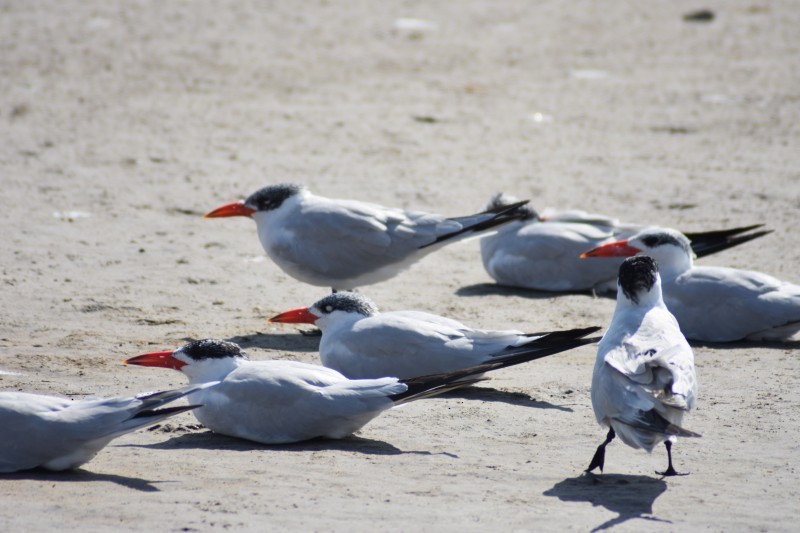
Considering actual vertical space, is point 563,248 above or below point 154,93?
below

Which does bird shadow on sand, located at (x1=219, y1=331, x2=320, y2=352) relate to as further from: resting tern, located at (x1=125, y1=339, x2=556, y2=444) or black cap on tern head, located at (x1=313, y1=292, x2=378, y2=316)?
resting tern, located at (x1=125, y1=339, x2=556, y2=444)

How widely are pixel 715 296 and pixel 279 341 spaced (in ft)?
8.75

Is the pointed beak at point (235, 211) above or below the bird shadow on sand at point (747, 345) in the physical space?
above

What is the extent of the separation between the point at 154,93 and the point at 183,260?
180 inches

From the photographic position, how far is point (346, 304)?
6109 millimetres

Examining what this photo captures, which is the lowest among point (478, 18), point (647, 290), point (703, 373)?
point (703, 373)

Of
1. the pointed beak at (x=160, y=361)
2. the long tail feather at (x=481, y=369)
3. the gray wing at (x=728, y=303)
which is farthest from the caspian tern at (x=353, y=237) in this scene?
the pointed beak at (x=160, y=361)

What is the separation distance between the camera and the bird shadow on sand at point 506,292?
26.2 feet

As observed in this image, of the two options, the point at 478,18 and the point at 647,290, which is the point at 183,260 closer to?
the point at 647,290

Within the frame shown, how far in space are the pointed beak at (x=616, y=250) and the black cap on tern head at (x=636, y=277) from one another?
76.6 inches

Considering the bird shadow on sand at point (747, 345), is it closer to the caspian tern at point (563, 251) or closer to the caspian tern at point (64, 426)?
the caspian tern at point (563, 251)

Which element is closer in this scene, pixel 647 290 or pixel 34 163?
pixel 647 290

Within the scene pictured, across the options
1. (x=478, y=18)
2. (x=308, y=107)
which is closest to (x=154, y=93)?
(x=308, y=107)

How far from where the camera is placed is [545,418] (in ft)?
18.0
